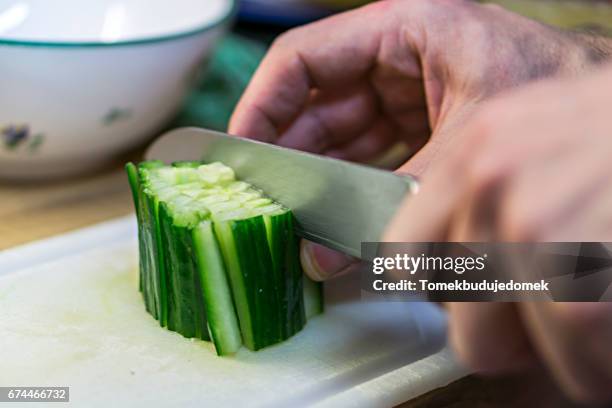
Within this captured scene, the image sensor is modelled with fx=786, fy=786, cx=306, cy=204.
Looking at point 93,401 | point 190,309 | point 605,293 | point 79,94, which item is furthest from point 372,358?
point 79,94

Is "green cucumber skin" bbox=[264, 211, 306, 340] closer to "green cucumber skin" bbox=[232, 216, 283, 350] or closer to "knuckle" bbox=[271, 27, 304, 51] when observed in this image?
"green cucumber skin" bbox=[232, 216, 283, 350]

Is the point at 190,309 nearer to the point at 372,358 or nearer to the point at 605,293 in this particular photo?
the point at 372,358

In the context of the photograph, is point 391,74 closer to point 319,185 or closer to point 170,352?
point 319,185

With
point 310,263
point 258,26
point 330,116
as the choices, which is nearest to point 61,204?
point 330,116

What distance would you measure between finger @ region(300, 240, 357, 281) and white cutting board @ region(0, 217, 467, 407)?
11 cm

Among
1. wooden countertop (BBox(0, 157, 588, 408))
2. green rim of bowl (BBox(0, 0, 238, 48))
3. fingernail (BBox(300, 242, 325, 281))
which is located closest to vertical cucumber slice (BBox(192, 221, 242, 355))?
fingernail (BBox(300, 242, 325, 281))

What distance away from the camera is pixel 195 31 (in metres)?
1.73

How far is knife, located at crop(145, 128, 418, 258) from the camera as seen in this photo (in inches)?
39.2

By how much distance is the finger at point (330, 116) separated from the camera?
68.0 inches

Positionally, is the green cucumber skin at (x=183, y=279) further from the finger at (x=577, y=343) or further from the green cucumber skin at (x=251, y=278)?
the finger at (x=577, y=343)

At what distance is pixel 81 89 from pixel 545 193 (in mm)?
1209

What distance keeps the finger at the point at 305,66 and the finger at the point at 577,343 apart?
2.92 ft

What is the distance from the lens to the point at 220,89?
7.32 ft

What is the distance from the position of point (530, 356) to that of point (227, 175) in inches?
26.4
